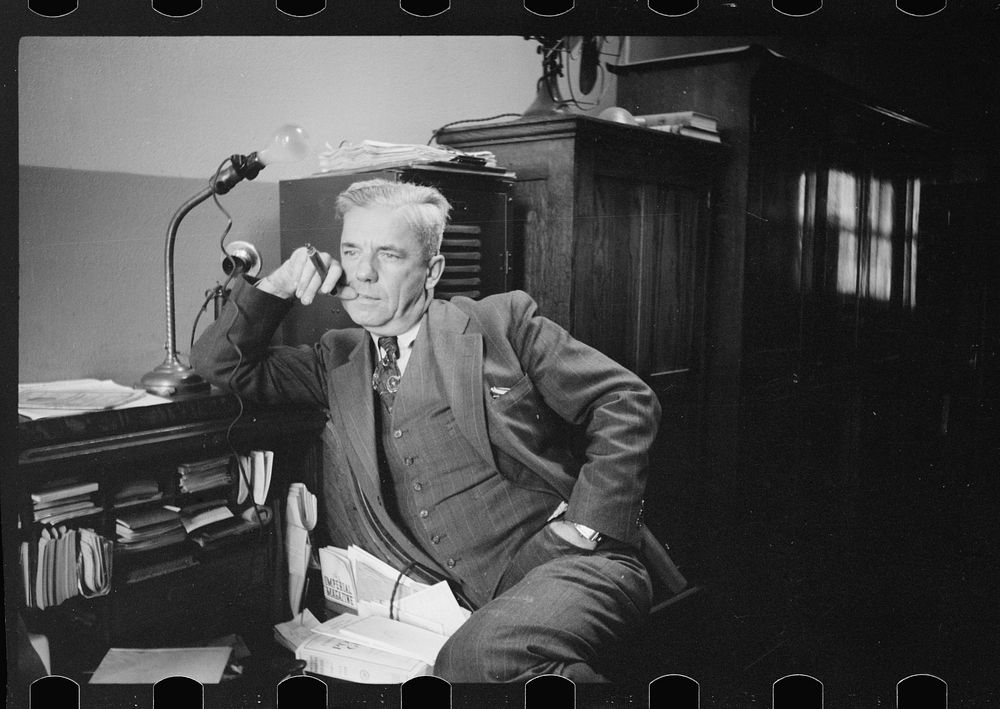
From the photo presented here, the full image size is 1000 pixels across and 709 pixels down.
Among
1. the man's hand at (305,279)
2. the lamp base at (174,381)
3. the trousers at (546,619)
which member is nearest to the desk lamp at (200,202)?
the lamp base at (174,381)

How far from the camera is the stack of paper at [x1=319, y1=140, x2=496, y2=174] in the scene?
2.34 meters

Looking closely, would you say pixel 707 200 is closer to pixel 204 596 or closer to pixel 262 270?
pixel 262 270

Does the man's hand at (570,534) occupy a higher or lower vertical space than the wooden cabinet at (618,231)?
lower

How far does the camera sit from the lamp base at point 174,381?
2295mm

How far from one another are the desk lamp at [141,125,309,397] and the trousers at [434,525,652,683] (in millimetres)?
931

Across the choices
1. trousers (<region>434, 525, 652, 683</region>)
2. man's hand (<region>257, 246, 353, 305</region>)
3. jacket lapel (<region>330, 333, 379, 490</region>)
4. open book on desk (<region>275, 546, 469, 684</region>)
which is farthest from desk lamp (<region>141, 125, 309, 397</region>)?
trousers (<region>434, 525, 652, 683</region>)

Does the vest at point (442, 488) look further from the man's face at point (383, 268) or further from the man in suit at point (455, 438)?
the man's face at point (383, 268)

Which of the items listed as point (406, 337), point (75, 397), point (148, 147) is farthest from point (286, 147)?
point (75, 397)

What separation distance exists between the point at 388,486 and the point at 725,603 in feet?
3.42

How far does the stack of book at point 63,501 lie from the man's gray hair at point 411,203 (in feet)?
3.01

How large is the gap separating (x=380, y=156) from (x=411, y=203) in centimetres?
16

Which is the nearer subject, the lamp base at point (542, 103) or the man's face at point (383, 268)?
the man's face at point (383, 268)

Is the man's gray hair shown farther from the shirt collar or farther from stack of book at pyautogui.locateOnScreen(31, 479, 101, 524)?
stack of book at pyautogui.locateOnScreen(31, 479, 101, 524)

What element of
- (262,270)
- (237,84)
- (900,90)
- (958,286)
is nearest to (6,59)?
(237,84)
